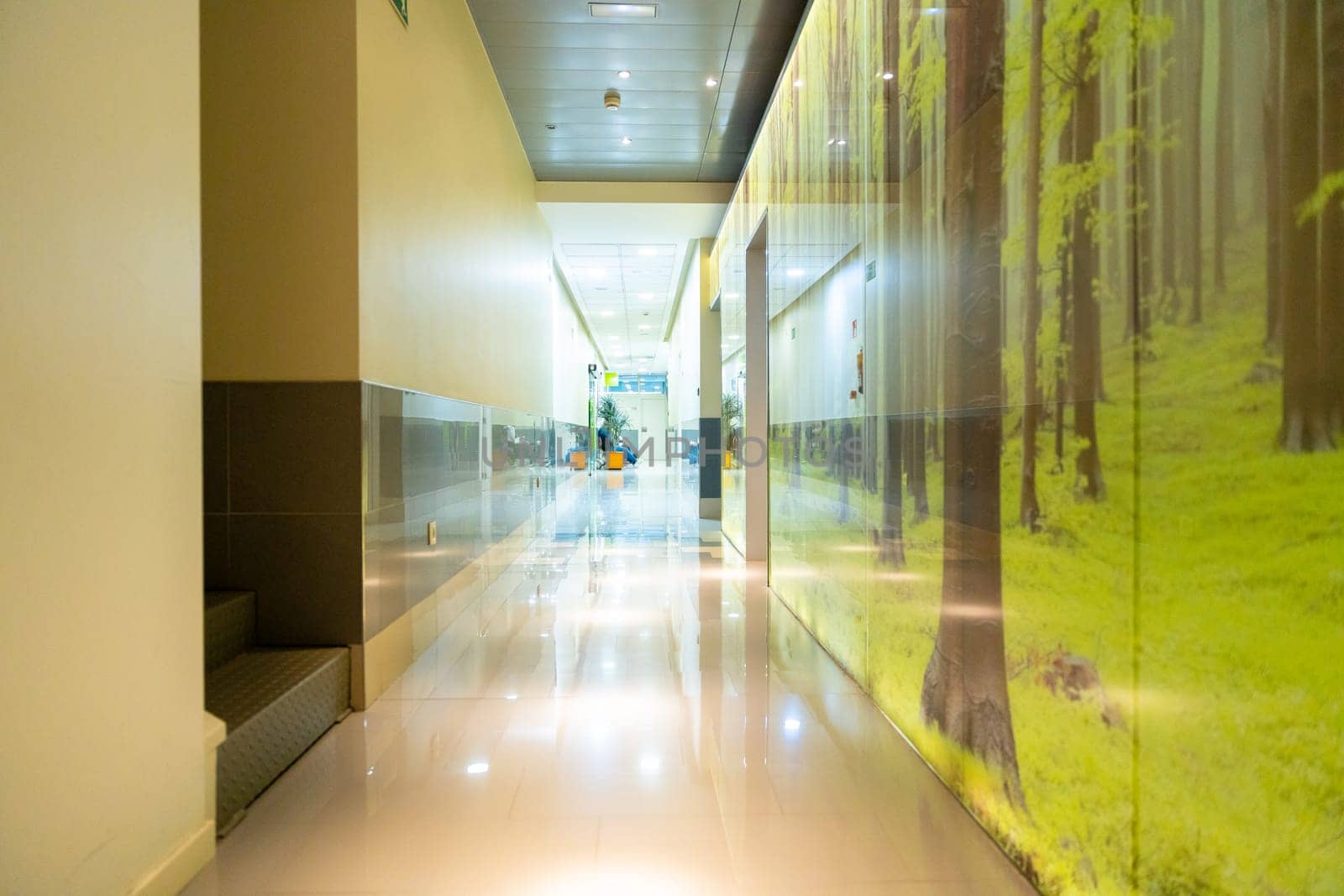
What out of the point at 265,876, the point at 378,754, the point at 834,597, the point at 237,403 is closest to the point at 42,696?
the point at 265,876

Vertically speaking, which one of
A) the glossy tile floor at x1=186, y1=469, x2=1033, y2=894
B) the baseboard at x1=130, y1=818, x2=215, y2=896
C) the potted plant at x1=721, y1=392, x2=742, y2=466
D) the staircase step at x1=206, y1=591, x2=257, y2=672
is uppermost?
the potted plant at x1=721, y1=392, x2=742, y2=466

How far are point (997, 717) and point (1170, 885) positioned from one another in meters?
0.76

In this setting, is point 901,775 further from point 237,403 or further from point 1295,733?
point 237,403

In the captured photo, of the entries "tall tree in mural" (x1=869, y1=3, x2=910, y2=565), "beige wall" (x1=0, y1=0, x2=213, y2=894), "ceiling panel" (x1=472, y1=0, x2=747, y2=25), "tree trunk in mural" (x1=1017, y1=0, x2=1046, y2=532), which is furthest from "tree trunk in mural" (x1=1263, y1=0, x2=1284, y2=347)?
"ceiling panel" (x1=472, y1=0, x2=747, y2=25)

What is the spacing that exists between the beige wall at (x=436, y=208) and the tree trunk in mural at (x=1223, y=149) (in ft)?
10.9

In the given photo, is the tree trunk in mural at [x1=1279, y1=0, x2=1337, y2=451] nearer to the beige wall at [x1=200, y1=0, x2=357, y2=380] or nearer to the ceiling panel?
the beige wall at [x1=200, y1=0, x2=357, y2=380]

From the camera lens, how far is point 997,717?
239 cm

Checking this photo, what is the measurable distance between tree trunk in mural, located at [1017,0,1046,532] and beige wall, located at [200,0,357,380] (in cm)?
288

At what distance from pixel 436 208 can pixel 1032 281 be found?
13.2 ft

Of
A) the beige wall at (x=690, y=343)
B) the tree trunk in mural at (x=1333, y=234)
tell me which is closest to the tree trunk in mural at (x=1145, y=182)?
the tree trunk in mural at (x=1333, y=234)

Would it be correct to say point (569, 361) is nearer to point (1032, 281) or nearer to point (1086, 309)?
point (1032, 281)

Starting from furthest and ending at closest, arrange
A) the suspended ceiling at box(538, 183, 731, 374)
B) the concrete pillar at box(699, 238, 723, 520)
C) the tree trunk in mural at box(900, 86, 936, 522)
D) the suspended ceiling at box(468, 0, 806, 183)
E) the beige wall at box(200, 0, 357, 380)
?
the concrete pillar at box(699, 238, 723, 520), the suspended ceiling at box(538, 183, 731, 374), the suspended ceiling at box(468, 0, 806, 183), the beige wall at box(200, 0, 357, 380), the tree trunk in mural at box(900, 86, 936, 522)

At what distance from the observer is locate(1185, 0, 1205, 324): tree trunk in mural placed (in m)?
1.53

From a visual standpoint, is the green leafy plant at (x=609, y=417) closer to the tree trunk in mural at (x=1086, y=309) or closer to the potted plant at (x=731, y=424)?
the potted plant at (x=731, y=424)
